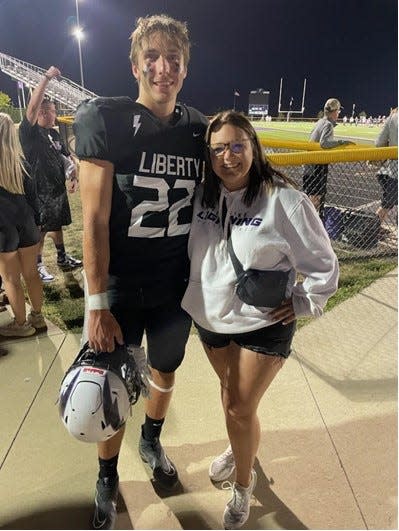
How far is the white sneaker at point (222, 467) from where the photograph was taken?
2.17 m

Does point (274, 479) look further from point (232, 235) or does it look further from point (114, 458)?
point (232, 235)

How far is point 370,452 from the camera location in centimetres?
231

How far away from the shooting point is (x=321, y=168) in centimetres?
531

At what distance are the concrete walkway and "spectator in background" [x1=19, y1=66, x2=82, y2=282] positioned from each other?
1838 mm

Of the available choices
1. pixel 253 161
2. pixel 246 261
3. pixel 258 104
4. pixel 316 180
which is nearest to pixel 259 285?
pixel 246 261

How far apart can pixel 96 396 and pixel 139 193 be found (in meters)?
0.82

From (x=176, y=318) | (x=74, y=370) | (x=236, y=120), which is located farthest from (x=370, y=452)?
(x=236, y=120)

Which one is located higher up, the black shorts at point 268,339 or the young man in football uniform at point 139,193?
the young man in football uniform at point 139,193

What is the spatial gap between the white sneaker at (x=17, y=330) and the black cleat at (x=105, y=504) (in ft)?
5.92

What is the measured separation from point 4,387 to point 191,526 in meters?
1.62

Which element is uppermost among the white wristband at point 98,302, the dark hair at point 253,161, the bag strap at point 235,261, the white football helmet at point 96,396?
the dark hair at point 253,161

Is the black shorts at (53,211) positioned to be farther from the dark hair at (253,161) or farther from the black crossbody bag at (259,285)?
the black crossbody bag at (259,285)

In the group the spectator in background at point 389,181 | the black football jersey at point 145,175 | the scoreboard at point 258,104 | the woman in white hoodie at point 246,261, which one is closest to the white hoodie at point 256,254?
the woman in white hoodie at point 246,261

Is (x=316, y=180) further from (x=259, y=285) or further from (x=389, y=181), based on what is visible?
(x=259, y=285)
